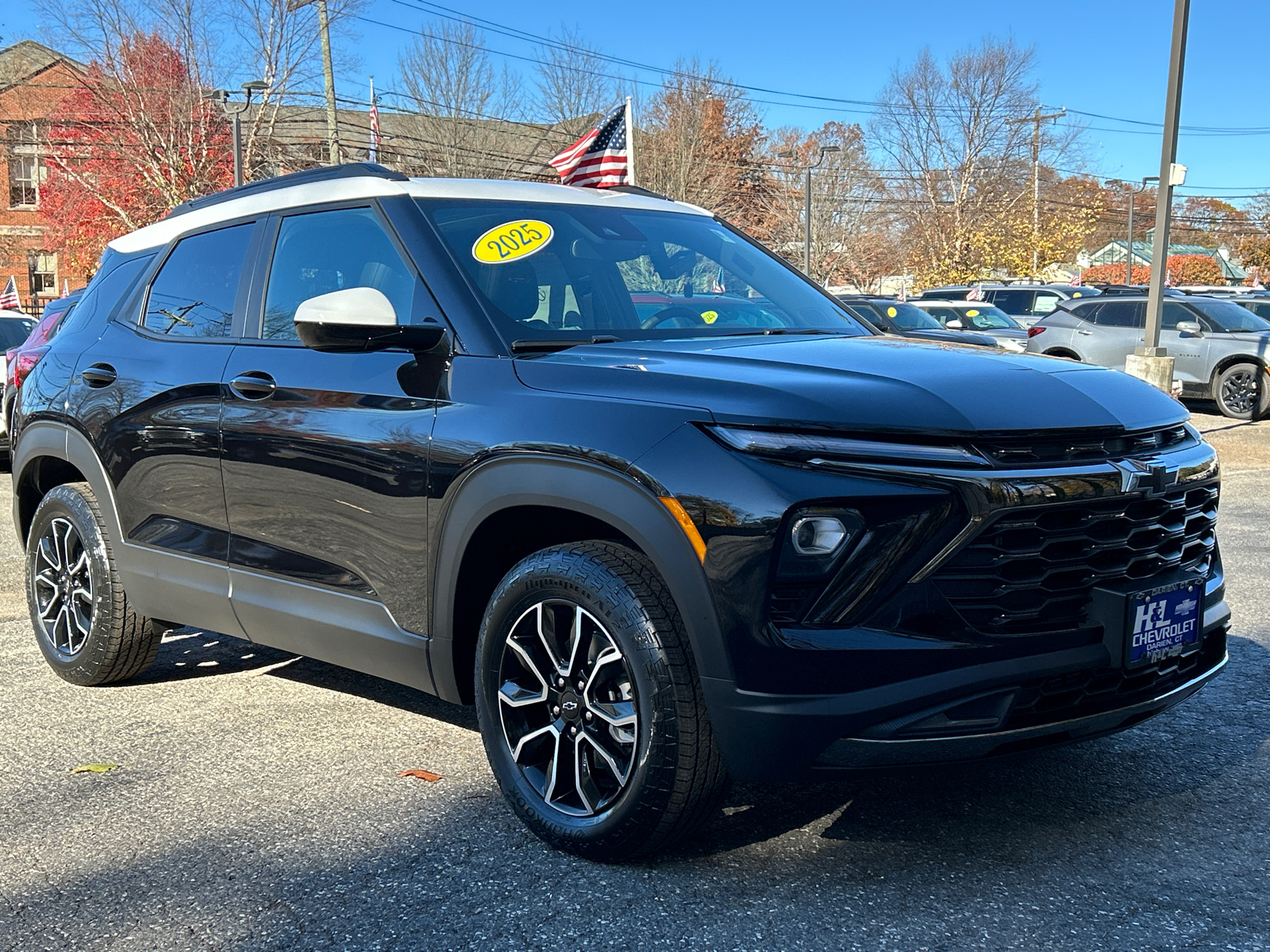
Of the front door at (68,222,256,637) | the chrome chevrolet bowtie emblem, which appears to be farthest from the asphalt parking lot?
the chrome chevrolet bowtie emblem

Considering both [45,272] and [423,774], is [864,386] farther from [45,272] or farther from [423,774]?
[45,272]

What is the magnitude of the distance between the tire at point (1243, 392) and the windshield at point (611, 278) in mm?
15028

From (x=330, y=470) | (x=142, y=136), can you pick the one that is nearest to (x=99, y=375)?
(x=330, y=470)

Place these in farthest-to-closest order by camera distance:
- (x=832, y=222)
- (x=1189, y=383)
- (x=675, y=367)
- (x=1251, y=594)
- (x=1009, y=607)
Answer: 1. (x=832, y=222)
2. (x=1189, y=383)
3. (x=1251, y=594)
4. (x=675, y=367)
5. (x=1009, y=607)

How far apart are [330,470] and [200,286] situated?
1.28 meters

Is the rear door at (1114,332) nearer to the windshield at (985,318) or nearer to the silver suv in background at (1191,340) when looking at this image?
the silver suv in background at (1191,340)

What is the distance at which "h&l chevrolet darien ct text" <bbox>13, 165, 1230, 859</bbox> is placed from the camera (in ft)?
9.00

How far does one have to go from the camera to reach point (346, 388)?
370cm

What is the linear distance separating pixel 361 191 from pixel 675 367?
1.43 metres

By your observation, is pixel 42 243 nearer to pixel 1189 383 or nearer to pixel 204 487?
pixel 1189 383

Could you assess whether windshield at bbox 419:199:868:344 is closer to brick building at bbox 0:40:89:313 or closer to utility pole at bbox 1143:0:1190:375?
utility pole at bbox 1143:0:1190:375

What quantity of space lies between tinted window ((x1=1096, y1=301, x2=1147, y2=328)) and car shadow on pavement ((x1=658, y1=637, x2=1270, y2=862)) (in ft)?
55.1

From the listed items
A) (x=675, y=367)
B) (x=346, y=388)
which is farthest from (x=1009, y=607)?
(x=346, y=388)

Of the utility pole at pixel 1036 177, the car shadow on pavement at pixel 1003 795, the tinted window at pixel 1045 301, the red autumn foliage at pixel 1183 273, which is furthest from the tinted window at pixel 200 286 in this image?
the red autumn foliage at pixel 1183 273
